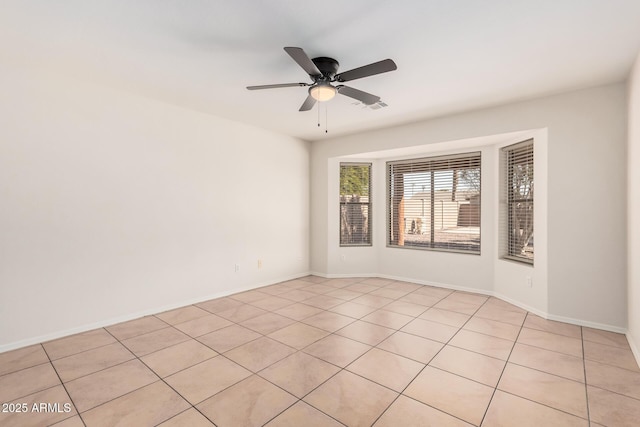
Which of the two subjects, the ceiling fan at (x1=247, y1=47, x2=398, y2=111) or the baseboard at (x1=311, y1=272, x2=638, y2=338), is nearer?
the ceiling fan at (x1=247, y1=47, x2=398, y2=111)

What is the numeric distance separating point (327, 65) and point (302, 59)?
513 mm

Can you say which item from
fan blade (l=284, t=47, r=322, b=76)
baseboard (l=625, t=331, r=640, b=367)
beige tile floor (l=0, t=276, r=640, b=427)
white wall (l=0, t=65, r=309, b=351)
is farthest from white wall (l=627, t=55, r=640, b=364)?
white wall (l=0, t=65, r=309, b=351)

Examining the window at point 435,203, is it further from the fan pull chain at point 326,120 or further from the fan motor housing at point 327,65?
the fan motor housing at point 327,65

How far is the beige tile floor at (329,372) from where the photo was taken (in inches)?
76.2

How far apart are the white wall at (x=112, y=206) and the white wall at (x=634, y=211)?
14.6ft

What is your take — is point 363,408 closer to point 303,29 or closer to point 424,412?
point 424,412

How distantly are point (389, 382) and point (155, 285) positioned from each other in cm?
302

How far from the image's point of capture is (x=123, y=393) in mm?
2158

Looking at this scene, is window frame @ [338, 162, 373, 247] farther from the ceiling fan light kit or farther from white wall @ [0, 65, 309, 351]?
the ceiling fan light kit

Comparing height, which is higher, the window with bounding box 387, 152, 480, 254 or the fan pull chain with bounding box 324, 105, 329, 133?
the fan pull chain with bounding box 324, 105, 329, 133

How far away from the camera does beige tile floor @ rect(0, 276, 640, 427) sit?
1937 mm

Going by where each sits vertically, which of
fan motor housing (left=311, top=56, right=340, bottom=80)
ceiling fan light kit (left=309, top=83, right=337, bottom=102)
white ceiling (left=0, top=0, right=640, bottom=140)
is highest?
white ceiling (left=0, top=0, right=640, bottom=140)

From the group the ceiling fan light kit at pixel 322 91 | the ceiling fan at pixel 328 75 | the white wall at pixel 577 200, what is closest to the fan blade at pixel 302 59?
the ceiling fan at pixel 328 75

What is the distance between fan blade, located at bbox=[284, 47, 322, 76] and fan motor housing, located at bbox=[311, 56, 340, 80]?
15 centimetres
